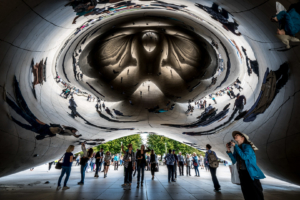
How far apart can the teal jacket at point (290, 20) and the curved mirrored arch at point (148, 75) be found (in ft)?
0.36

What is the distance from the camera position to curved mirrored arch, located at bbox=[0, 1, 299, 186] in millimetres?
2693

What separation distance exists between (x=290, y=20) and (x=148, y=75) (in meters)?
3.86

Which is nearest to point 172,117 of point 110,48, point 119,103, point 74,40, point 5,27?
point 119,103

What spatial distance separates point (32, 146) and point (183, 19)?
14.5ft

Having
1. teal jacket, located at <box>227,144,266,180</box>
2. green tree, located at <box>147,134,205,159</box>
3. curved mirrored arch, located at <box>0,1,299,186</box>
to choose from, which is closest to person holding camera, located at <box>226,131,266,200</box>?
teal jacket, located at <box>227,144,266,180</box>

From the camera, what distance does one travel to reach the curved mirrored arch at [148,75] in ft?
8.84

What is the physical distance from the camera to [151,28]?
4.52 meters

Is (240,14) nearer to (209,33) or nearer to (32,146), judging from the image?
(209,33)

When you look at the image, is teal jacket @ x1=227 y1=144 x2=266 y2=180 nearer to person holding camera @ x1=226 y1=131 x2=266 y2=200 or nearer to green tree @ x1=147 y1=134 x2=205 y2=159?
person holding camera @ x1=226 y1=131 x2=266 y2=200

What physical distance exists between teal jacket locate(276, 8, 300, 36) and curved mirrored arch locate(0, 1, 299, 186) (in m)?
0.11

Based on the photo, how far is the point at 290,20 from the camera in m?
1.96

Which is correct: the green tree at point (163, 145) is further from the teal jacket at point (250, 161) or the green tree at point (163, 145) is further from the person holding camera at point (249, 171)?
the teal jacket at point (250, 161)

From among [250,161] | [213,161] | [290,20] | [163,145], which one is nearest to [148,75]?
[213,161]

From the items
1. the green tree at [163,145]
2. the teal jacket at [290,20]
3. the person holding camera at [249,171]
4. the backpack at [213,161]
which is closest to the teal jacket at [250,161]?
the person holding camera at [249,171]
